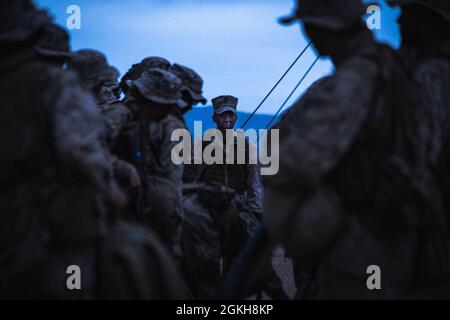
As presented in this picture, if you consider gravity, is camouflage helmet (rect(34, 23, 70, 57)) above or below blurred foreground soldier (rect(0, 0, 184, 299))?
above

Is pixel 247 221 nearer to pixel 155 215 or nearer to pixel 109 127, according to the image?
pixel 155 215

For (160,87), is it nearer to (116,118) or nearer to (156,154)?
(116,118)

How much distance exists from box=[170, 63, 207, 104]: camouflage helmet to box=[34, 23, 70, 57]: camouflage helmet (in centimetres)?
216

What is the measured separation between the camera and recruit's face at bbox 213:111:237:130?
7.93 metres

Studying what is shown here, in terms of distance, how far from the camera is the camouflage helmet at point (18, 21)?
346 cm

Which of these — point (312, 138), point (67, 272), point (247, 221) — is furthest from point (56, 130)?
point (247, 221)

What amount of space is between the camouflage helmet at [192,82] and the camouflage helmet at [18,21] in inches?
104

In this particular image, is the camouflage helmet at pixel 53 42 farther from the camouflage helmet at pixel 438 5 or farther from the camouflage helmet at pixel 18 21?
the camouflage helmet at pixel 438 5

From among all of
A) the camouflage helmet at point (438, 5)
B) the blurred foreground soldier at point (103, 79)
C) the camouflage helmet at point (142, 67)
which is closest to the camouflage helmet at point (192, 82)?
the camouflage helmet at point (142, 67)

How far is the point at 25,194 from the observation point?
3.40 m

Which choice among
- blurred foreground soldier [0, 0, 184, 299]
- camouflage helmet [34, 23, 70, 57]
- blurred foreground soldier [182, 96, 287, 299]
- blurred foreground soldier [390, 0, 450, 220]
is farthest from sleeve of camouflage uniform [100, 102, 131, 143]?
blurred foreground soldier [390, 0, 450, 220]

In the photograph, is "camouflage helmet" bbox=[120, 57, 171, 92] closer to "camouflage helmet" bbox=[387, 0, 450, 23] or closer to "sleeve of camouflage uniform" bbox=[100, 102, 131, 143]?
"sleeve of camouflage uniform" bbox=[100, 102, 131, 143]

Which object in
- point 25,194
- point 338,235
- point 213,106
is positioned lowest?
point 338,235
